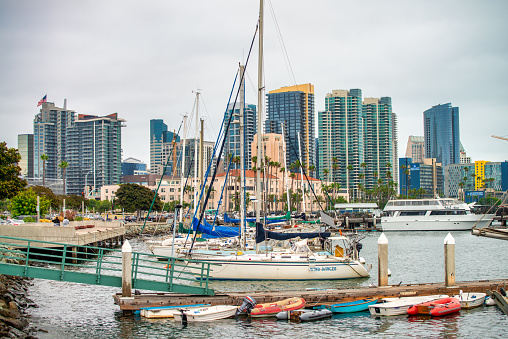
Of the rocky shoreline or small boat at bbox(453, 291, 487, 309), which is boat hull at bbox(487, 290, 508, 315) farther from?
the rocky shoreline

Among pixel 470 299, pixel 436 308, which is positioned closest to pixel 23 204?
pixel 436 308

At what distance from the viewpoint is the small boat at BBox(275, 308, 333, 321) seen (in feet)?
79.6

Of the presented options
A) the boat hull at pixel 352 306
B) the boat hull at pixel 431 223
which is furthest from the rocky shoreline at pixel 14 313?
the boat hull at pixel 431 223

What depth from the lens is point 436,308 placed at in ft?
81.3

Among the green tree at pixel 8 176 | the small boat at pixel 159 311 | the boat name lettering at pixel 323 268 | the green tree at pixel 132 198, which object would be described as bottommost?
the small boat at pixel 159 311

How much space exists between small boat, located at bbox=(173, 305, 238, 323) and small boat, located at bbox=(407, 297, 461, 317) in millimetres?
8990

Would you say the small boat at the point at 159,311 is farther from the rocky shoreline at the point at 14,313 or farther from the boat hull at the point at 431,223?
the boat hull at the point at 431,223

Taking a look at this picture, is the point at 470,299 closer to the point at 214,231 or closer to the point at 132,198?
the point at 214,231

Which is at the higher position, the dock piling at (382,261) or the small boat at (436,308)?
the dock piling at (382,261)

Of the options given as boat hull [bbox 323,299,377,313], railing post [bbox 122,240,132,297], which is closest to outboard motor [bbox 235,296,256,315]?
boat hull [bbox 323,299,377,313]

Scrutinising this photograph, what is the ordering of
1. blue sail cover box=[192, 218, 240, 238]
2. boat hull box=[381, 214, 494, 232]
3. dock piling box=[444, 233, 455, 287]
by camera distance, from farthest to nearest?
boat hull box=[381, 214, 494, 232], blue sail cover box=[192, 218, 240, 238], dock piling box=[444, 233, 455, 287]

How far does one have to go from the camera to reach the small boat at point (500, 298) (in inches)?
990

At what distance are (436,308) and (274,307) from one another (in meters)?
8.03

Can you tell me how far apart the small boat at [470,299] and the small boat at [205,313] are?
11778 mm
